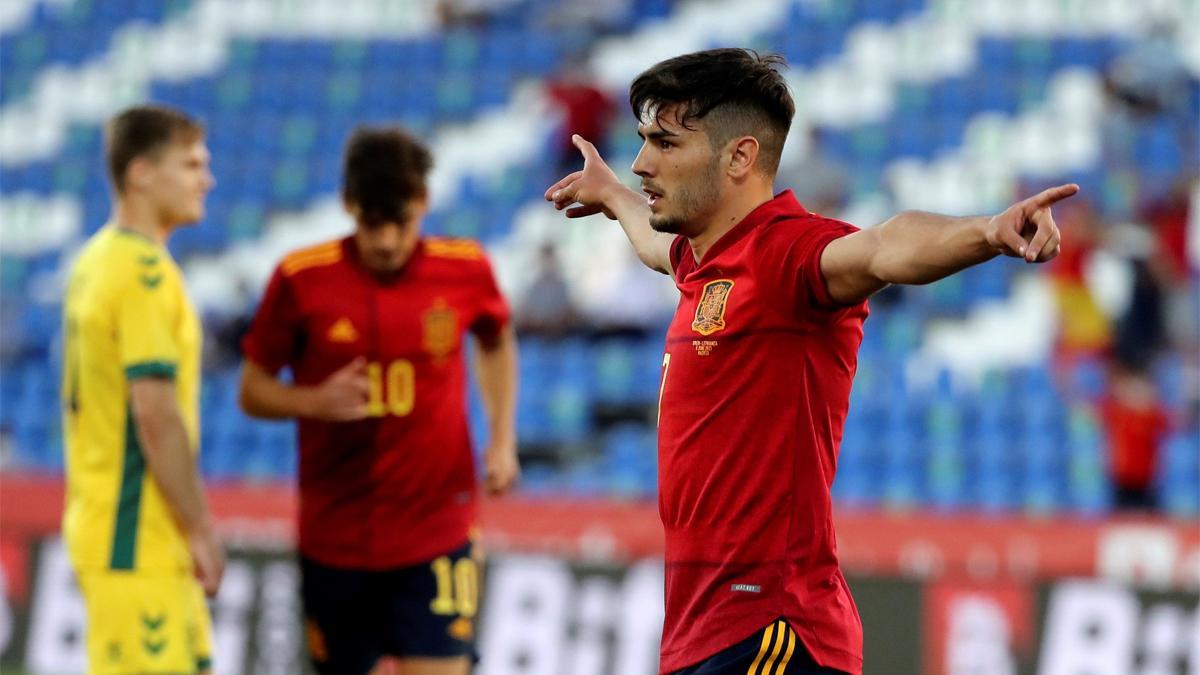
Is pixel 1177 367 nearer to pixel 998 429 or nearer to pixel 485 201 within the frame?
pixel 998 429

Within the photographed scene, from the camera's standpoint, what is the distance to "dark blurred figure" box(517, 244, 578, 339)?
39.5 feet

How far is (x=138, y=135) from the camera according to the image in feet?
17.6

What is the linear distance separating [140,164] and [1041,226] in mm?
3202

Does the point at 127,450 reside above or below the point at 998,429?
below

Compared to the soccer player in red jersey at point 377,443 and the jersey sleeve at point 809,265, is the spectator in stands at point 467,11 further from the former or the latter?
the jersey sleeve at point 809,265

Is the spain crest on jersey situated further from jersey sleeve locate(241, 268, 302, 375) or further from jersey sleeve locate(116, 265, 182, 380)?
jersey sleeve locate(241, 268, 302, 375)

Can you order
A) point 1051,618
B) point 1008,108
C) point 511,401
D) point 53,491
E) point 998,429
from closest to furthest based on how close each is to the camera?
point 511,401, point 1051,618, point 53,491, point 998,429, point 1008,108

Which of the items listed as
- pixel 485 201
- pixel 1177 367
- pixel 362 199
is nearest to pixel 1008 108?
pixel 1177 367

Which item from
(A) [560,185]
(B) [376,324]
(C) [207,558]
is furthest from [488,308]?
(A) [560,185]

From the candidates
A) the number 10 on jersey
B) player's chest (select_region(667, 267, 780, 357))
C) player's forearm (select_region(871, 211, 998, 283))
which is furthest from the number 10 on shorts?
player's forearm (select_region(871, 211, 998, 283))

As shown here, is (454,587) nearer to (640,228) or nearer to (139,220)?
(139,220)

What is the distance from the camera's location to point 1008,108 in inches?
545

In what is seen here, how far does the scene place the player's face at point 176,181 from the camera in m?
5.36

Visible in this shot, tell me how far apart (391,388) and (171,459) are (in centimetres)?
95
